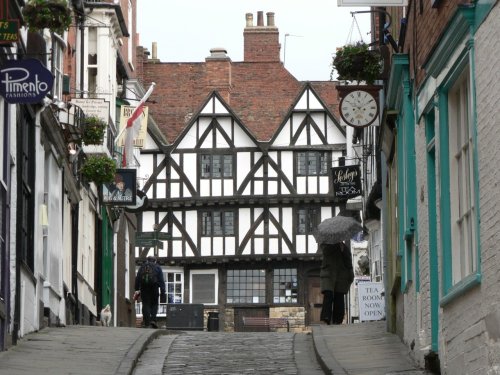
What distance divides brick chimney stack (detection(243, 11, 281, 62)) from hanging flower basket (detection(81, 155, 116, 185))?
3578 cm

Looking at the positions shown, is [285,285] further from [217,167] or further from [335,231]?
[335,231]

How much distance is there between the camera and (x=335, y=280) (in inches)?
922

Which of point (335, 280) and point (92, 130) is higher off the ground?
point (92, 130)

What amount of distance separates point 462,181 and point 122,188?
20.8m

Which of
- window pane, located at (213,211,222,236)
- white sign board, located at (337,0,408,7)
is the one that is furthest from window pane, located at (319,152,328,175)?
white sign board, located at (337,0,408,7)

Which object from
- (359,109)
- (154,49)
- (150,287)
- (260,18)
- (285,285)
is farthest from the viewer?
(154,49)

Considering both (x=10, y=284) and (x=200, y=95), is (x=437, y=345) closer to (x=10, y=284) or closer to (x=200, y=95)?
(x=10, y=284)

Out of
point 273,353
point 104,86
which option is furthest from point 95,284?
point 273,353

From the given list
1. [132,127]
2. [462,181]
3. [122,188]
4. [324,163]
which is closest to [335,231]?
[122,188]

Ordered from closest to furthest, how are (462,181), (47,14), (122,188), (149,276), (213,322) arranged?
1. (462,181)
2. (47,14)
3. (149,276)
4. (122,188)
5. (213,322)

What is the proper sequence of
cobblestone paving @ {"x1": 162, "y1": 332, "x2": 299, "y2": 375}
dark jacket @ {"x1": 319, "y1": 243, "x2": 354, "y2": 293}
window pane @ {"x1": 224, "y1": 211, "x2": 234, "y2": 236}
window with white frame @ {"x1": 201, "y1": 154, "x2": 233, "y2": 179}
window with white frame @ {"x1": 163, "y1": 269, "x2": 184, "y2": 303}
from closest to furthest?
cobblestone paving @ {"x1": 162, "y1": 332, "x2": 299, "y2": 375} < dark jacket @ {"x1": 319, "y1": 243, "x2": 354, "y2": 293} < window with white frame @ {"x1": 201, "y1": 154, "x2": 233, "y2": 179} < window pane @ {"x1": 224, "y1": 211, "x2": 234, "y2": 236} < window with white frame @ {"x1": 163, "y1": 269, "x2": 184, "y2": 303}

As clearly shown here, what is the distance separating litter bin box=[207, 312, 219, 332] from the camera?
50.9m

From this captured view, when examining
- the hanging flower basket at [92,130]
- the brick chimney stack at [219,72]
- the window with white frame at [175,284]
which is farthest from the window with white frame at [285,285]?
the hanging flower basket at [92,130]

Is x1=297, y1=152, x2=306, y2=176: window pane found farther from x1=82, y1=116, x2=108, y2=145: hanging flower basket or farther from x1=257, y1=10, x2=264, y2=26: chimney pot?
x1=82, y1=116, x2=108, y2=145: hanging flower basket
